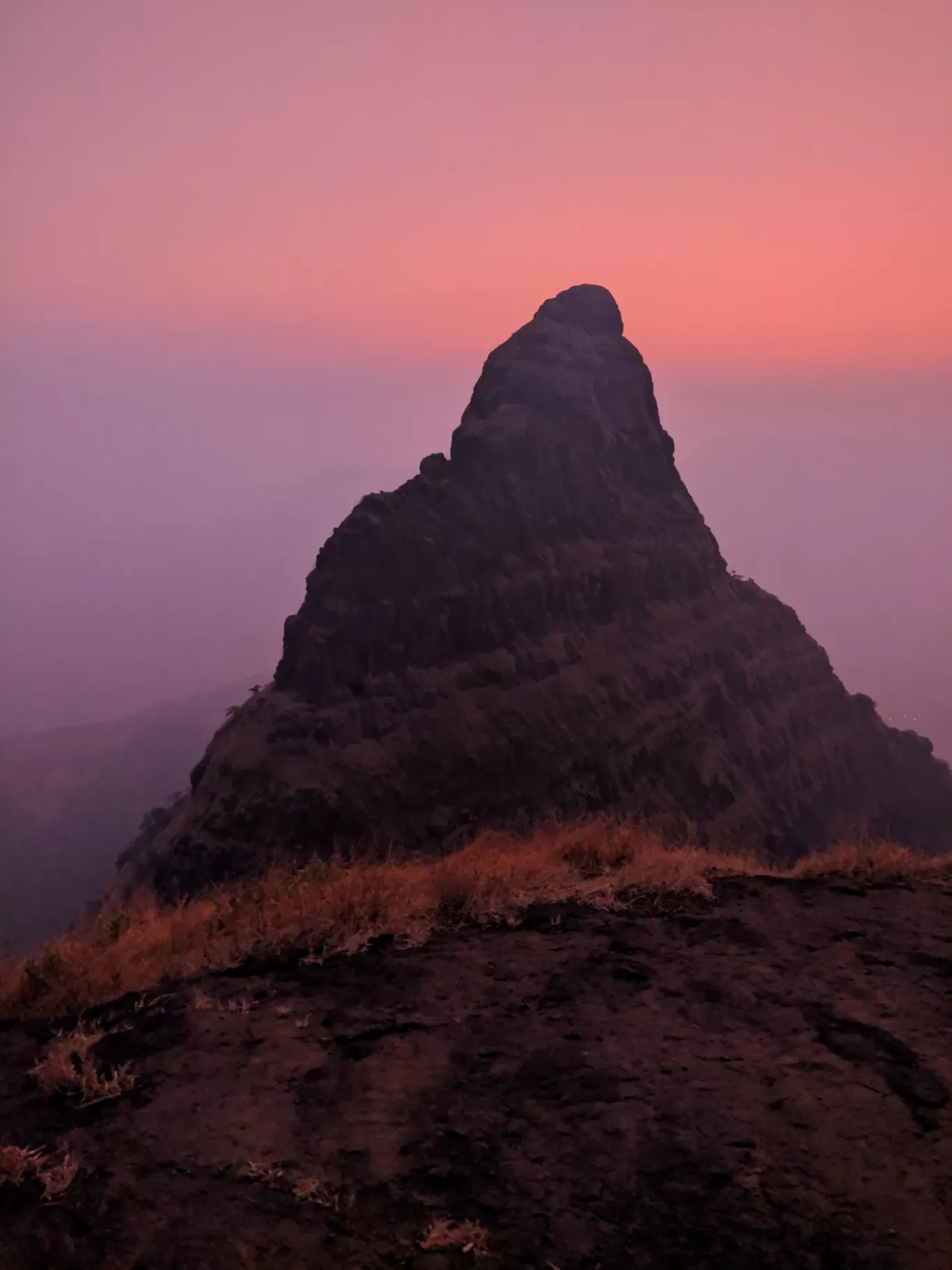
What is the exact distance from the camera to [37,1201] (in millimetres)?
3090

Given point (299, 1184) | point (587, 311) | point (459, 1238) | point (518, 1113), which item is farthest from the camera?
point (587, 311)

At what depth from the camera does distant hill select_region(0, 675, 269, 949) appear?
214ft

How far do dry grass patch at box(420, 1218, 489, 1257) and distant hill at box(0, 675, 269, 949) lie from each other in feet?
Result: 172

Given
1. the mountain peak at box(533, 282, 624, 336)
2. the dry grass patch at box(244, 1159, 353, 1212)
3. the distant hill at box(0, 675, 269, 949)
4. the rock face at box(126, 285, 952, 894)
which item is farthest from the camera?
the distant hill at box(0, 675, 269, 949)

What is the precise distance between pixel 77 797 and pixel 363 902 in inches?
3920

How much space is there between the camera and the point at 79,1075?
391cm

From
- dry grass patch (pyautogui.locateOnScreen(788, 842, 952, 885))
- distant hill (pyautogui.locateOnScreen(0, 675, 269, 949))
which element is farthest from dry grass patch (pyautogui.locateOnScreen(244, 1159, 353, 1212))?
distant hill (pyautogui.locateOnScreen(0, 675, 269, 949))

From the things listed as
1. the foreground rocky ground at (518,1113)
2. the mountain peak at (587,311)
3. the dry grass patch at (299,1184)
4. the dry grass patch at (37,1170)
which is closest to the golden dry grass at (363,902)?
the foreground rocky ground at (518,1113)

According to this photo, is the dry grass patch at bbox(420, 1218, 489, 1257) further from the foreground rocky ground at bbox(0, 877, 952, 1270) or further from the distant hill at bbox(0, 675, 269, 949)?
the distant hill at bbox(0, 675, 269, 949)

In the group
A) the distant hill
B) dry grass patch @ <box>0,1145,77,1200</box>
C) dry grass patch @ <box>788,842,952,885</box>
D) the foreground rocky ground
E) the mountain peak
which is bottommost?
the distant hill

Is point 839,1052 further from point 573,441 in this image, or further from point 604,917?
point 573,441

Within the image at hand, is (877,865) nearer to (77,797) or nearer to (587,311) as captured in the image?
(587,311)

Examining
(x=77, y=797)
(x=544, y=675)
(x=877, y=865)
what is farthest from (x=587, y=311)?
(x=77, y=797)

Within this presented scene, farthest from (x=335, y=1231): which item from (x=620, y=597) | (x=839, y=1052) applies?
(x=620, y=597)
